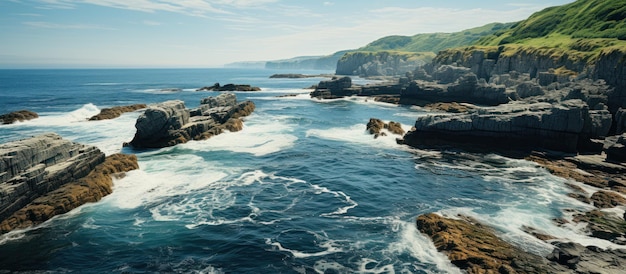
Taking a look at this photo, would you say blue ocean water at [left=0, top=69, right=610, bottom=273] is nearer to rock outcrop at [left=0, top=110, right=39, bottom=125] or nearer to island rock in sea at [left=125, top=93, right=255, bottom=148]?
island rock in sea at [left=125, top=93, right=255, bottom=148]

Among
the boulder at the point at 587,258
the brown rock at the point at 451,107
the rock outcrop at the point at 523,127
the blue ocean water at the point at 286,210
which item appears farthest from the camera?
the brown rock at the point at 451,107

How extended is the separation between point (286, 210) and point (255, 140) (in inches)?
1145

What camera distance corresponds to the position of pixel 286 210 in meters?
30.9

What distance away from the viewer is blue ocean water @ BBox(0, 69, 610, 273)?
2253 centimetres

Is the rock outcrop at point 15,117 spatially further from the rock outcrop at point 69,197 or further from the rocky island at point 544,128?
the rocky island at point 544,128

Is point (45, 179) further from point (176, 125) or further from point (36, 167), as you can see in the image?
point (176, 125)

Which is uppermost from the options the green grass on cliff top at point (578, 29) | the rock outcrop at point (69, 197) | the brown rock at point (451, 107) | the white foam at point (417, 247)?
the green grass on cliff top at point (578, 29)

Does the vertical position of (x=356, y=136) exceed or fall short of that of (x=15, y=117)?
it falls short

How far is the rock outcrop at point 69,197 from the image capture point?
26.4 meters

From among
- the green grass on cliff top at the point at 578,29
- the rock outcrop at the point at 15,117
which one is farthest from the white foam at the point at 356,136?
the rock outcrop at the point at 15,117

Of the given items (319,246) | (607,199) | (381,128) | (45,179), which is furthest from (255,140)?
(607,199)

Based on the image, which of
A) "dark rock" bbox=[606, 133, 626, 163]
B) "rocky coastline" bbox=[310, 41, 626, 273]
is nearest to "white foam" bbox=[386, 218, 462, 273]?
"rocky coastline" bbox=[310, 41, 626, 273]

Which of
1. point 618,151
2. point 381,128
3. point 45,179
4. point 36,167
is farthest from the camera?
point 381,128

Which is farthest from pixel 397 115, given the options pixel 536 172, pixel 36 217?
pixel 36 217
